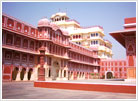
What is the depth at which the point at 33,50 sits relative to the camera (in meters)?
31.4

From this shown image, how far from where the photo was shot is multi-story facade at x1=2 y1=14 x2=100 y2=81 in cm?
2616

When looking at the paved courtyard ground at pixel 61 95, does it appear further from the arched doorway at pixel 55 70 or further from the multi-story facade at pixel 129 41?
the arched doorway at pixel 55 70

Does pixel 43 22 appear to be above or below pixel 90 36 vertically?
below

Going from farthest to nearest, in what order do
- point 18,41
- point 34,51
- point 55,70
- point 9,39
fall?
point 55,70, point 34,51, point 18,41, point 9,39

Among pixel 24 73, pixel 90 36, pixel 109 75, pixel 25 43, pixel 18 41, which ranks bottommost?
Answer: pixel 109 75

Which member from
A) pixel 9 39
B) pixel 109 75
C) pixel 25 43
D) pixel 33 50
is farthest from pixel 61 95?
pixel 109 75

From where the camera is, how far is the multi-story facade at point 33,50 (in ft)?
85.8

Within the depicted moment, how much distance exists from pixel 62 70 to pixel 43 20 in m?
12.1

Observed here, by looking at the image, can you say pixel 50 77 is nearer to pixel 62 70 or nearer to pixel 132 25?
pixel 62 70

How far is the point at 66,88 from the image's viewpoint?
13242 mm

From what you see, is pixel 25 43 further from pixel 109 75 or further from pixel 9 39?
pixel 109 75

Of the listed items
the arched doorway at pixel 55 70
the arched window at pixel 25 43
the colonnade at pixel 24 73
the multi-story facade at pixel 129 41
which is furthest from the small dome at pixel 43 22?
the multi-story facade at pixel 129 41

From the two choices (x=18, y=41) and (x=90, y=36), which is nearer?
(x=18, y=41)

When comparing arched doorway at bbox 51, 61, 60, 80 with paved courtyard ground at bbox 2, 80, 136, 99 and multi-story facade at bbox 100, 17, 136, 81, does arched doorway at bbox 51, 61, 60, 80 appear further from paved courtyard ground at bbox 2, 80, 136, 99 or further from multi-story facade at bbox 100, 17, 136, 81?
paved courtyard ground at bbox 2, 80, 136, 99
